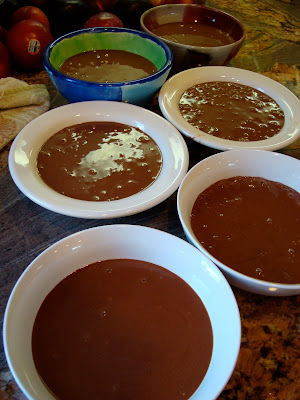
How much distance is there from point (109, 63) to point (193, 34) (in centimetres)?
54

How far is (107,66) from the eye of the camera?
5.06 ft

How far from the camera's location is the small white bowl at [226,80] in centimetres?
127

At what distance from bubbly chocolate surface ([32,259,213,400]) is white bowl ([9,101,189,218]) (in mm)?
171

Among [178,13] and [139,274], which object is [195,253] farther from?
[178,13]

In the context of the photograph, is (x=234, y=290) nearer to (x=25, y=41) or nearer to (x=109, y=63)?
(x=109, y=63)

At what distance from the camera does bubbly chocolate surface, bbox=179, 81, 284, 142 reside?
1363 mm

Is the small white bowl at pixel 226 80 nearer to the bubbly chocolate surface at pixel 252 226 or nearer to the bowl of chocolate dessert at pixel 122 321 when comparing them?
the bubbly chocolate surface at pixel 252 226

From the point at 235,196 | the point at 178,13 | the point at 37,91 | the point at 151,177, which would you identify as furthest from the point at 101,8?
the point at 235,196

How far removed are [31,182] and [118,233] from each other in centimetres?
32

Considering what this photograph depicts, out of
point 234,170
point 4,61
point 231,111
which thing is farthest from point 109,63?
point 234,170

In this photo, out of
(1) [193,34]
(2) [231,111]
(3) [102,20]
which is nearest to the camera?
(2) [231,111]

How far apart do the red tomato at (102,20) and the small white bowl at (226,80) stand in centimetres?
46

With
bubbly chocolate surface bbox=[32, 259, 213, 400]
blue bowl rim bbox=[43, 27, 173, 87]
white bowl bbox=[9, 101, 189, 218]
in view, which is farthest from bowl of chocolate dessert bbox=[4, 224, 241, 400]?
blue bowl rim bbox=[43, 27, 173, 87]

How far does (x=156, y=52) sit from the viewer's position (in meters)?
1.53
